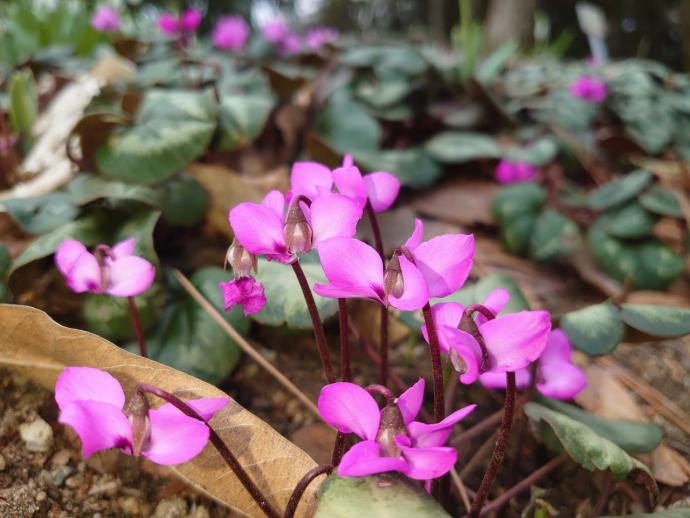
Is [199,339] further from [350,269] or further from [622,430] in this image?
[622,430]

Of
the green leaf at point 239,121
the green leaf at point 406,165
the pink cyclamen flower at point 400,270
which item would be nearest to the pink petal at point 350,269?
the pink cyclamen flower at point 400,270

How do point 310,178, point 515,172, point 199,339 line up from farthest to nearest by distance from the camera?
point 515,172
point 199,339
point 310,178

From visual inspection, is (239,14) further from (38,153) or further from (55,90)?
(38,153)

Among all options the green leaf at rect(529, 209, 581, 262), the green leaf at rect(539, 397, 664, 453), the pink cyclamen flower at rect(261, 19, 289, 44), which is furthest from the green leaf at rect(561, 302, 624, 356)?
the pink cyclamen flower at rect(261, 19, 289, 44)

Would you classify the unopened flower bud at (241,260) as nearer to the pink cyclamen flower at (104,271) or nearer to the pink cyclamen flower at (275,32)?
the pink cyclamen flower at (104,271)

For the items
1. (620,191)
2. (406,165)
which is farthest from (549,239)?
(406,165)

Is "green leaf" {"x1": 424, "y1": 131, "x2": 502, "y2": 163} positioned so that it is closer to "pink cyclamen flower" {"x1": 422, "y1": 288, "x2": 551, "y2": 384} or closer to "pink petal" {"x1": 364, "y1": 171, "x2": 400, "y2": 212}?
"pink petal" {"x1": 364, "y1": 171, "x2": 400, "y2": 212}
